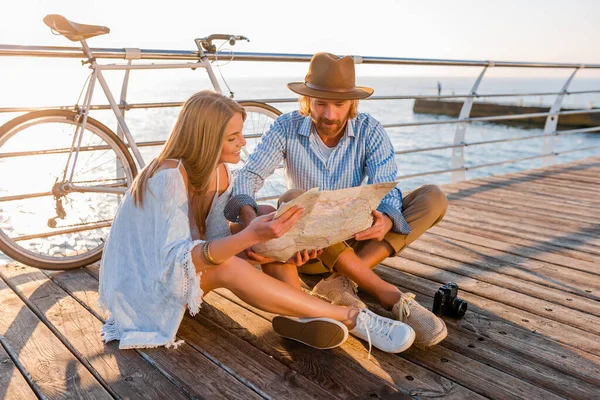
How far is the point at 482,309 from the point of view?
6.81 feet

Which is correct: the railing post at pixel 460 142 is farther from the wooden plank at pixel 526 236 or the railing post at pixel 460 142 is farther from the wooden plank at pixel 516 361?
the wooden plank at pixel 516 361

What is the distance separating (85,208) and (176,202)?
1127mm

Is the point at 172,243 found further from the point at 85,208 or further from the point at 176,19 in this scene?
the point at 176,19

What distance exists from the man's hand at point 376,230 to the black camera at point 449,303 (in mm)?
267

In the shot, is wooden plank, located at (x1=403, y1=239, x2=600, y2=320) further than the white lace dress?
Yes

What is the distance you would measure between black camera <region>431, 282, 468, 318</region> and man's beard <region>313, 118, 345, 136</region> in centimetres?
66

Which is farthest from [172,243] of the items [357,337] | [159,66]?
[159,66]

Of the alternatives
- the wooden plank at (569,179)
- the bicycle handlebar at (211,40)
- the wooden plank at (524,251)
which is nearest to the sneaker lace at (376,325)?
the wooden plank at (524,251)

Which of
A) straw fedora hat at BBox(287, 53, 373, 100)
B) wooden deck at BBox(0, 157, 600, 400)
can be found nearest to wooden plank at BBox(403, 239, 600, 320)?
wooden deck at BBox(0, 157, 600, 400)

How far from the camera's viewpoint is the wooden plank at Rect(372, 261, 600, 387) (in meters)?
1.68

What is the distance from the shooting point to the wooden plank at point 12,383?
4.83 feet

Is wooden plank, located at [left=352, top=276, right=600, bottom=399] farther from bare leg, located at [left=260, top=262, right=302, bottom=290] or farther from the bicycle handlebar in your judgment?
the bicycle handlebar

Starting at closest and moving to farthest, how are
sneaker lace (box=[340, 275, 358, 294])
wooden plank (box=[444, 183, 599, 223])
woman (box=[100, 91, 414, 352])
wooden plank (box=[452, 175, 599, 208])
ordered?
woman (box=[100, 91, 414, 352]), sneaker lace (box=[340, 275, 358, 294]), wooden plank (box=[444, 183, 599, 223]), wooden plank (box=[452, 175, 599, 208])

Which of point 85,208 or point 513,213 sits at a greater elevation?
point 85,208
